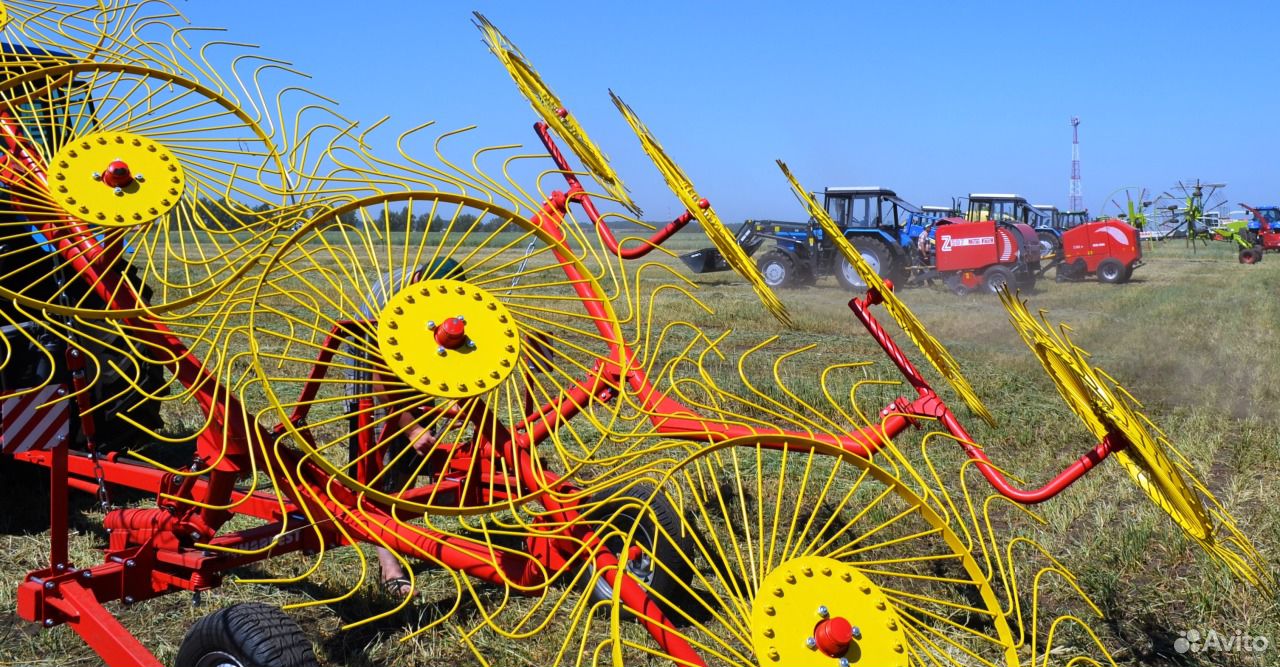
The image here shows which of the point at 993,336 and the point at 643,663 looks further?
the point at 993,336

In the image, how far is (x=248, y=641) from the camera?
238 cm

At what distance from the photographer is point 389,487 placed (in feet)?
12.1

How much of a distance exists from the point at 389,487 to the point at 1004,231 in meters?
14.2

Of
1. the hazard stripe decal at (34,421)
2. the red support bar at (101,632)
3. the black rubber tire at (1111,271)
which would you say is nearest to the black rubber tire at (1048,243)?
the black rubber tire at (1111,271)

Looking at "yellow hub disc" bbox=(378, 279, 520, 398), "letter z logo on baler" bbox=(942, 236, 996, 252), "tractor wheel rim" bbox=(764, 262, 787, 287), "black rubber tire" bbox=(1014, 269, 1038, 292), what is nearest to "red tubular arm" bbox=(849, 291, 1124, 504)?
"yellow hub disc" bbox=(378, 279, 520, 398)

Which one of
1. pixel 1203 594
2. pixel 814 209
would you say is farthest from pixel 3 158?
pixel 1203 594

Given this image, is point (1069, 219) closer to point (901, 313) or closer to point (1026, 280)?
point (1026, 280)

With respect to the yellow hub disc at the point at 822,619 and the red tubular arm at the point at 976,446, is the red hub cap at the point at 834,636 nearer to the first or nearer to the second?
the yellow hub disc at the point at 822,619

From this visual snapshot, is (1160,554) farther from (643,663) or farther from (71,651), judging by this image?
(71,651)

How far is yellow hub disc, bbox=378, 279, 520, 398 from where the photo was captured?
2062 mm

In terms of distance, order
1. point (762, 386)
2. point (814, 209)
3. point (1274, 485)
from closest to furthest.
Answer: point (814, 209)
point (1274, 485)
point (762, 386)

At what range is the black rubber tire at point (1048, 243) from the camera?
18.5m

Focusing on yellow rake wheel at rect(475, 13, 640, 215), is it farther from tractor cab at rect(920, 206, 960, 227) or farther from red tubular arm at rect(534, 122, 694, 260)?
tractor cab at rect(920, 206, 960, 227)

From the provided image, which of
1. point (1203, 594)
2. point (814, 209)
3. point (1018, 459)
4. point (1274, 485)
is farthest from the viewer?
point (1018, 459)
